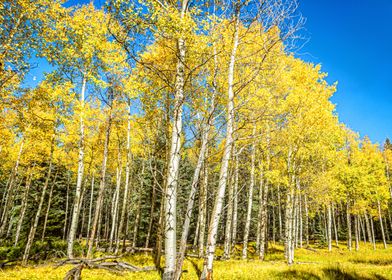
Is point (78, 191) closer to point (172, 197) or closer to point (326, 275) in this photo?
point (172, 197)

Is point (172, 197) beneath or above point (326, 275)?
above

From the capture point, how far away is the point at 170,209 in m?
5.12

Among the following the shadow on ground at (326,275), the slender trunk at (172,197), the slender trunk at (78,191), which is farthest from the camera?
the slender trunk at (78,191)

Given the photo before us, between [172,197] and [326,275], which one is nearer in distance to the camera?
[172,197]

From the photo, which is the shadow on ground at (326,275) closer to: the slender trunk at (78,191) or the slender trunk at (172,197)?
the slender trunk at (172,197)

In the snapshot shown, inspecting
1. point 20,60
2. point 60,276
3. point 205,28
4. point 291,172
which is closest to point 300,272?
point 291,172

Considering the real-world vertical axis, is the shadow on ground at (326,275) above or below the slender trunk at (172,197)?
below

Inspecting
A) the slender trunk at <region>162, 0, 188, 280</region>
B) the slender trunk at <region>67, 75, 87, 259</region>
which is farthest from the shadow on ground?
the slender trunk at <region>67, 75, 87, 259</region>

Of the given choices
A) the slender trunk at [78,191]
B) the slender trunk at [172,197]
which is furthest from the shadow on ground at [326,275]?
the slender trunk at [78,191]

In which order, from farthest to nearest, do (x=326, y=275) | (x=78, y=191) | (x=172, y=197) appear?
(x=78, y=191), (x=326, y=275), (x=172, y=197)

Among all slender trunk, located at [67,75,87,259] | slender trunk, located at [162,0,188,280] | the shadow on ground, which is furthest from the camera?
slender trunk, located at [67,75,87,259]

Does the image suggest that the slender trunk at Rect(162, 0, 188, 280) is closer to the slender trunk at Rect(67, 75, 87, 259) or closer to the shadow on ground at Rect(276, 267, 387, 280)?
the shadow on ground at Rect(276, 267, 387, 280)

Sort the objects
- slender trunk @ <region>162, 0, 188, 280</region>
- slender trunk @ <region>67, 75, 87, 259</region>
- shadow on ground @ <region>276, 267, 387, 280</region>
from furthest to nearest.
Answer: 1. slender trunk @ <region>67, 75, 87, 259</region>
2. shadow on ground @ <region>276, 267, 387, 280</region>
3. slender trunk @ <region>162, 0, 188, 280</region>

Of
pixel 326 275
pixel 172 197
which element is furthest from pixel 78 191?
pixel 326 275
